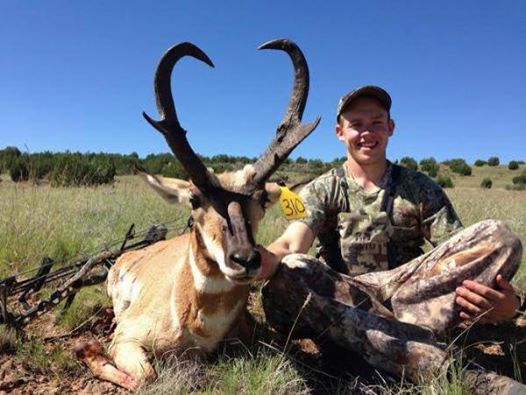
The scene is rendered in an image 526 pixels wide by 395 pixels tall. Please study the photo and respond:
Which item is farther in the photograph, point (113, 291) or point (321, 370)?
point (113, 291)

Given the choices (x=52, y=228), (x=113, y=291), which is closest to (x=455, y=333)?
(x=113, y=291)

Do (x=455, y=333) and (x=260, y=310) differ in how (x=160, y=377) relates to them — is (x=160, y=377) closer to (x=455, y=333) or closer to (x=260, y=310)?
(x=260, y=310)

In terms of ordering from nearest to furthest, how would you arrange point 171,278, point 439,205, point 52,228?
point 171,278, point 439,205, point 52,228

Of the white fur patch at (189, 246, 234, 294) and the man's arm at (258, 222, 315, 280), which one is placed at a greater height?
the man's arm at (258, 222, 315, 280)

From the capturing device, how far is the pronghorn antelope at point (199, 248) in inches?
158

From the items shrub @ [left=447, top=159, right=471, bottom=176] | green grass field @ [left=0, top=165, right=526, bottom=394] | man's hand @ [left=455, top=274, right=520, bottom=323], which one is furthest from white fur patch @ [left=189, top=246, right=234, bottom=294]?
shrub @ [left=447, top=159, right=471, bottom=176]

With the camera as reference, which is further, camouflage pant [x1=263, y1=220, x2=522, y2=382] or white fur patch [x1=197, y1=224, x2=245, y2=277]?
camouflage pant [x1=263, y1=220, x2=522, y2=382]

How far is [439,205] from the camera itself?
5.20 meters

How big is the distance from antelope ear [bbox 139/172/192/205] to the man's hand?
242cm

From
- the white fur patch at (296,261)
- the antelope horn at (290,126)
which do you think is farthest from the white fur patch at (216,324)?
the antelope horn at (290,126)

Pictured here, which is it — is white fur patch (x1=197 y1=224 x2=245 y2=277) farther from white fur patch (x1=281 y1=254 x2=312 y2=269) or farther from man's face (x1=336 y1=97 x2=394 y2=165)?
man's face (x1=336 y1=97 x2=394 y2=165)

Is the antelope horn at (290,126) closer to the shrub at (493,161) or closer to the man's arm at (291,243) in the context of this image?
the man's arm at (291,243)

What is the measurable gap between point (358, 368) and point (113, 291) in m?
3.05

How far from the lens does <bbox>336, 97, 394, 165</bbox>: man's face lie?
5.30 m
